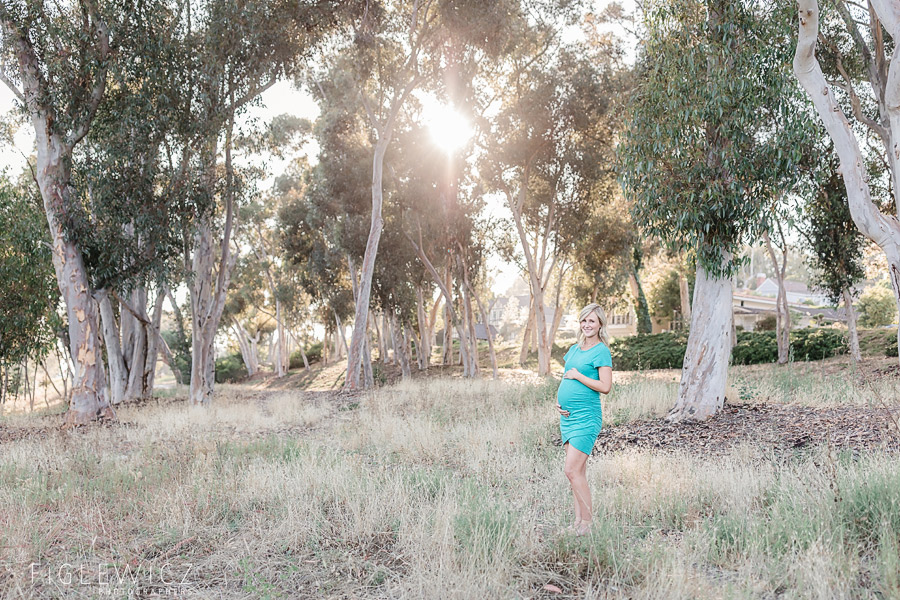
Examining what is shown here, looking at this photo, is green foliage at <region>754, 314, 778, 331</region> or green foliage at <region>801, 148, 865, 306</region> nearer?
green foliage at <region>801, 148, 865, 306</region>

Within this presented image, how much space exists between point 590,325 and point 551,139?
17587mm

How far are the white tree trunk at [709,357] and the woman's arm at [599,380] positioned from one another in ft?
20.2

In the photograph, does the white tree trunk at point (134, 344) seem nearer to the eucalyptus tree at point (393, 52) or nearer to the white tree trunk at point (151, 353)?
the white tree trunk at point (151, 353)

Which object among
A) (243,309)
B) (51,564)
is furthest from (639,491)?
(243,309)

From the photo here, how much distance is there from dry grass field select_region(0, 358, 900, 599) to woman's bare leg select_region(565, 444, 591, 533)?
0.58ft

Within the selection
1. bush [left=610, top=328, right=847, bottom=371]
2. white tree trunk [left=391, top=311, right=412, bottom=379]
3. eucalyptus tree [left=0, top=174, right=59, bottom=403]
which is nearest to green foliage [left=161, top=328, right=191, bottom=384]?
white tree trunk [left=391, top=311, right=412, bottom=379]

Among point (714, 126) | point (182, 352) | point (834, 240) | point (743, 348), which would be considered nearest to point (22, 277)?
point (714, 126)

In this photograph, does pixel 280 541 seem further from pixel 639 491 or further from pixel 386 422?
pixel 386 422

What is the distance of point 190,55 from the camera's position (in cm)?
1517

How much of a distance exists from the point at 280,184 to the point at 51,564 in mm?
26147

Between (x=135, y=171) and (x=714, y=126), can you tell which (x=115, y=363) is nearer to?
(x=135, y=171)

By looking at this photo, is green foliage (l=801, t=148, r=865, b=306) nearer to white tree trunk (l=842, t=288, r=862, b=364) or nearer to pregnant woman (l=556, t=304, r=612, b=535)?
white tree trunk (l=842, t=288, r=862, b=364)

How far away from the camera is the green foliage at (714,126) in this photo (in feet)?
30.7

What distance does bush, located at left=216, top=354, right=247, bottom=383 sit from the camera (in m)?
47.8
